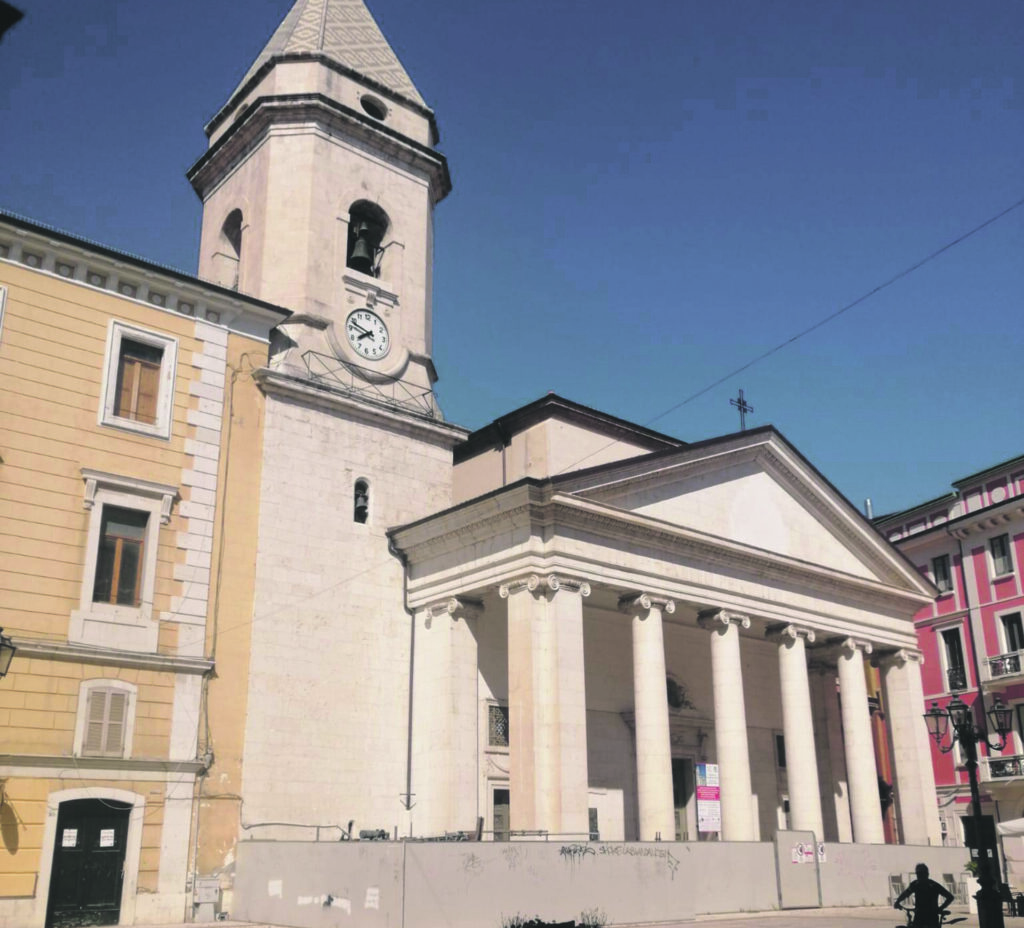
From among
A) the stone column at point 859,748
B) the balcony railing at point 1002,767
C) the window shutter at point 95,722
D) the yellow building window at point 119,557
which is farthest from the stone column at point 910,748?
the yellow building window at point 119,557

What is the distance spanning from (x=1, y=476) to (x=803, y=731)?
1955cm

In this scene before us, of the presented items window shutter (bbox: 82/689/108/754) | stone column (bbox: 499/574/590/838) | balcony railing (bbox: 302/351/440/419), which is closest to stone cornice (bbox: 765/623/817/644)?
stone column (bbox: 499/574/590/838)

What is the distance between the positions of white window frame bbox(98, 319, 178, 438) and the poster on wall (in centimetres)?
1433

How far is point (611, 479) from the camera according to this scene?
24391 millimetres

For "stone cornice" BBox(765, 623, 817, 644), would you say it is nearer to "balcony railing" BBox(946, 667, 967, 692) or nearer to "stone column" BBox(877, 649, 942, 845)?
"stone column" BBox(877, 649, 942, 845)

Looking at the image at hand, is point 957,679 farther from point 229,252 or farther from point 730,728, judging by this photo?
point 229,252

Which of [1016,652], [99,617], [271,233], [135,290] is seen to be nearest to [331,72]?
[271,233]

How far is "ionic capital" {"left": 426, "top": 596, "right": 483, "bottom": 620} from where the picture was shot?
25.0 metres

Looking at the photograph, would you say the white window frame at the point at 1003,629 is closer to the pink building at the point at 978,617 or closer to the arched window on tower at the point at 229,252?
the pink building at the point at 978,617

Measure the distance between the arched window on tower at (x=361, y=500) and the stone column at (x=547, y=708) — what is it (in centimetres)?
452

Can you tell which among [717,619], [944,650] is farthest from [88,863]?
[944,650]

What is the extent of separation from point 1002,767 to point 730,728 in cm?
1568

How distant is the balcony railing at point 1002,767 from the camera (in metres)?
35.3

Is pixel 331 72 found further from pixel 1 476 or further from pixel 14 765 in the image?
pixel 14 765
